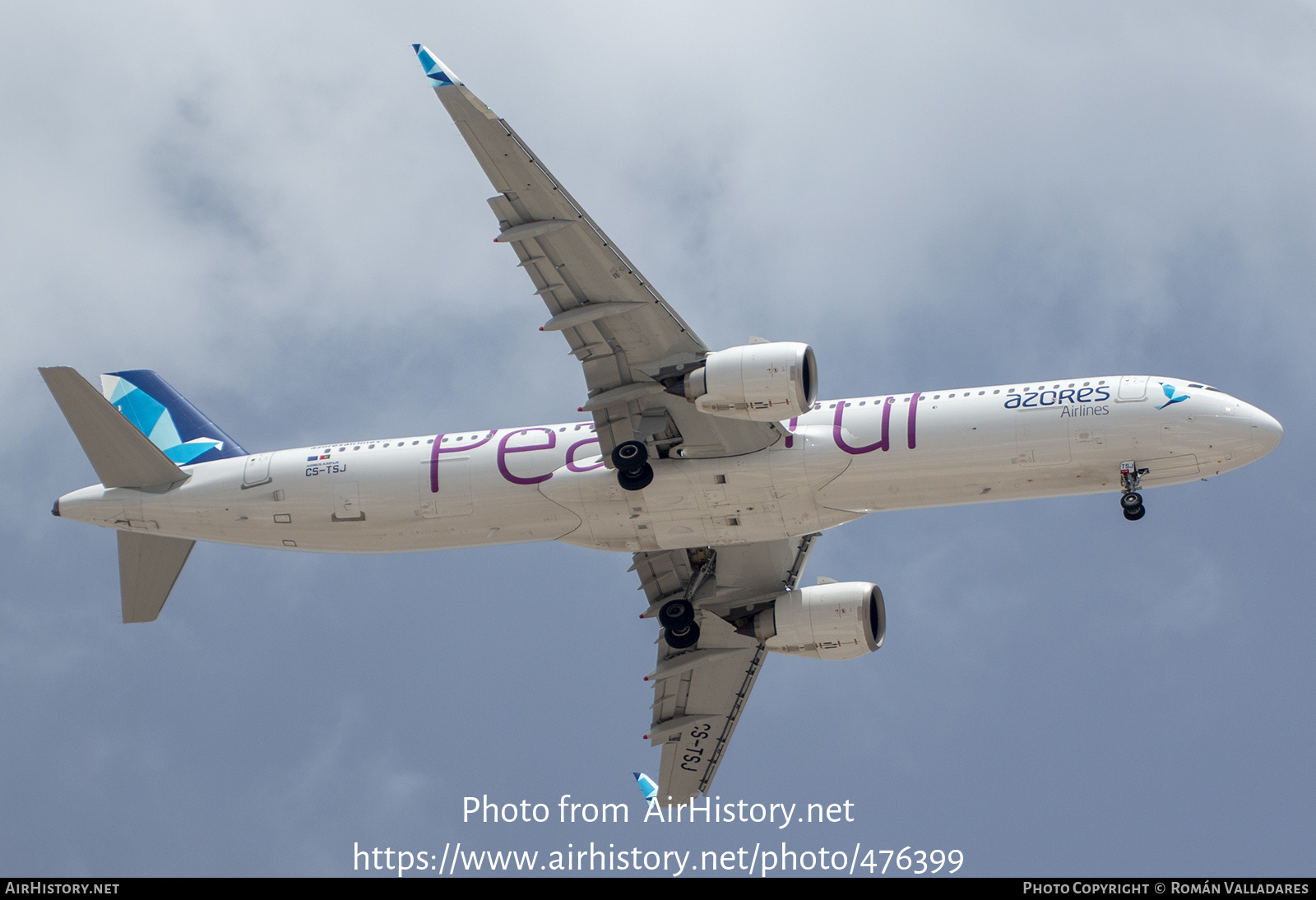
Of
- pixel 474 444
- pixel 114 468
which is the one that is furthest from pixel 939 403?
pixel 114 468

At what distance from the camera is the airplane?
37375mm

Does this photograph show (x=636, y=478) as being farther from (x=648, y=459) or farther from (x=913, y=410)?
(x=913, y=410)

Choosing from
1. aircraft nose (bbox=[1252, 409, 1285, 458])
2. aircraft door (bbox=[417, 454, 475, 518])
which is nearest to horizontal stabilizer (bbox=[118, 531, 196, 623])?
aircraft door (bbox=[417, 454, 475, 518])

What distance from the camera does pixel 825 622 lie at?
45562 millimetres

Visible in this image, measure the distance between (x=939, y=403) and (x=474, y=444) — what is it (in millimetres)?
12945

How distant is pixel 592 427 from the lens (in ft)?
136

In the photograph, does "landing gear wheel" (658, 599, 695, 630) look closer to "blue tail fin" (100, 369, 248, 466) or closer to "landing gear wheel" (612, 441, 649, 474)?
"landing gear wheel" (612, 441, 649, 474)

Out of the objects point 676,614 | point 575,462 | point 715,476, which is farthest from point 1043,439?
point 676,614

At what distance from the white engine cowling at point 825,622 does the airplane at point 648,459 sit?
6 centimetres

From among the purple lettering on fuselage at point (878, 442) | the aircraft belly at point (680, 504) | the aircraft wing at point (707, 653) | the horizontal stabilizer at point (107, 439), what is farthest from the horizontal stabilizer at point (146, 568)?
the purple lettering on fuselage at point (878, 442)

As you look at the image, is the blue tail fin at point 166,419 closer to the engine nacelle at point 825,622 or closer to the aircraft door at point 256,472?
the aircraft door at point 256,472

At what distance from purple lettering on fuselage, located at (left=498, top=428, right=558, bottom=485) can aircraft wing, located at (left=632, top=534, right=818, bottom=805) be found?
6.01m

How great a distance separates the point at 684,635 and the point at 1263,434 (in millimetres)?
17871

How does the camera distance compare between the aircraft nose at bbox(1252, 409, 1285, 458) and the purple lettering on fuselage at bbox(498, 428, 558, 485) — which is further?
the purple lettering on fuselage at bbox(498, 428, 558, 485)
